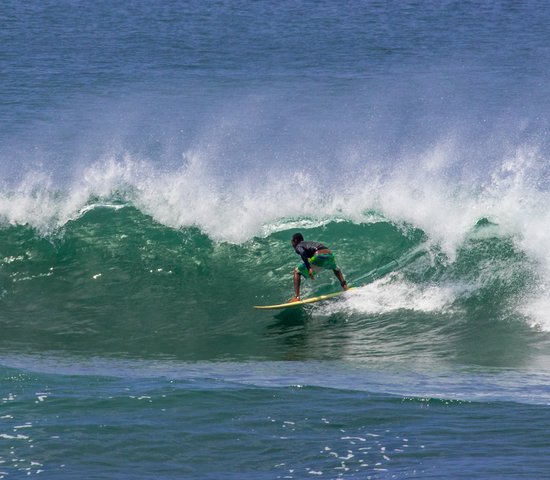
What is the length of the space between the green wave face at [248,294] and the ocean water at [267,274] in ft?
0.16

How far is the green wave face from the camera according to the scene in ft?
48.1

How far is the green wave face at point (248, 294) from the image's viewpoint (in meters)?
14.6

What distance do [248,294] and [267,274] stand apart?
725mm

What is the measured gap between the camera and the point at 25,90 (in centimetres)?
3688

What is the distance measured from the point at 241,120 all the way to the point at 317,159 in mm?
6177

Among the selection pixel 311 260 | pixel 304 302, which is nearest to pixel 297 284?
pixel 304 302

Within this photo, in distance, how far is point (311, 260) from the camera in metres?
15.8

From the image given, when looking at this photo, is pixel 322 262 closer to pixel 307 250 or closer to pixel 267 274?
pixel 307 250

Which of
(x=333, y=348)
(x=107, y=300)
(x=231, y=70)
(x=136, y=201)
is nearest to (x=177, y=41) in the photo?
(x=231, y=70)

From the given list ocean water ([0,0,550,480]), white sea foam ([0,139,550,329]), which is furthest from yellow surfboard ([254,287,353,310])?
white sea foam ([0,139,550,329])

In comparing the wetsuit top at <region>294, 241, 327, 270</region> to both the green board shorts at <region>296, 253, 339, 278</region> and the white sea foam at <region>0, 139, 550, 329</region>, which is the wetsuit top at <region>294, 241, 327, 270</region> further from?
the white sea foam at <region>0, 139, 550, 329</region>

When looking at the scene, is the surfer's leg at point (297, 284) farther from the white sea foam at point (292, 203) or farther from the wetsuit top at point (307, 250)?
the white sea foam at point (292, 203)

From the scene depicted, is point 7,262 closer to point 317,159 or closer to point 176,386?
point 176,386

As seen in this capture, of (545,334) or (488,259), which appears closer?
(545,334)
